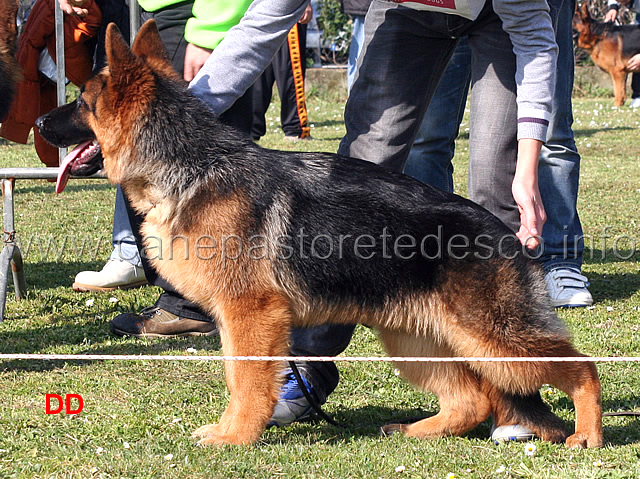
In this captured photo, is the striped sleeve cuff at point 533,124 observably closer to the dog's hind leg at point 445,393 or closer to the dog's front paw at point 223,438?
the dog's hind leg at point 445,393

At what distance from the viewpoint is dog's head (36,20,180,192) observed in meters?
3.03

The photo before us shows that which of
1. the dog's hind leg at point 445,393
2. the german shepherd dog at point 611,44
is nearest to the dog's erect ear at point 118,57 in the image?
the dog's hind leg at point 445,393

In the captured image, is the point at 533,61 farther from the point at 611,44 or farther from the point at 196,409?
the point at 611,44

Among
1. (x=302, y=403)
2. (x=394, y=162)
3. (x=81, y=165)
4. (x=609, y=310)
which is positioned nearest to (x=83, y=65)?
(x=81, y=165)

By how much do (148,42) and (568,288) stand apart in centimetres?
322

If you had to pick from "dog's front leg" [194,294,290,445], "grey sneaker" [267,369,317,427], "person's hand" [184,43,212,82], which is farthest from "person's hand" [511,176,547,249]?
"person's hand" [184,43,212,82]

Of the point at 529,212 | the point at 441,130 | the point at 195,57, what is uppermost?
the point at 195,57

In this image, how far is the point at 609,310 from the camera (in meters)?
5.08

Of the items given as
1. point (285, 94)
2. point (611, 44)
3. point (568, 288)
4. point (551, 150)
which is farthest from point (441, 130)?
point (611, 44)

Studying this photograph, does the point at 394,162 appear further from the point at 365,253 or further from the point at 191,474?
the point at 191,474

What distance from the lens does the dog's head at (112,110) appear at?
3031mm

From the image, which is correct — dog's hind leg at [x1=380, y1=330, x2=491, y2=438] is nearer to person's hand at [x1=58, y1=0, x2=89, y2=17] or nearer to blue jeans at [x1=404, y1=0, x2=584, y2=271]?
blue jeans at [x1=404, y1=0, x2=584, y2=271]

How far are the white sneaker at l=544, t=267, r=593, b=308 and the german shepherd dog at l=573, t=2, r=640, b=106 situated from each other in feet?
41.6

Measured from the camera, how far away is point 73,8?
4.90 meters
